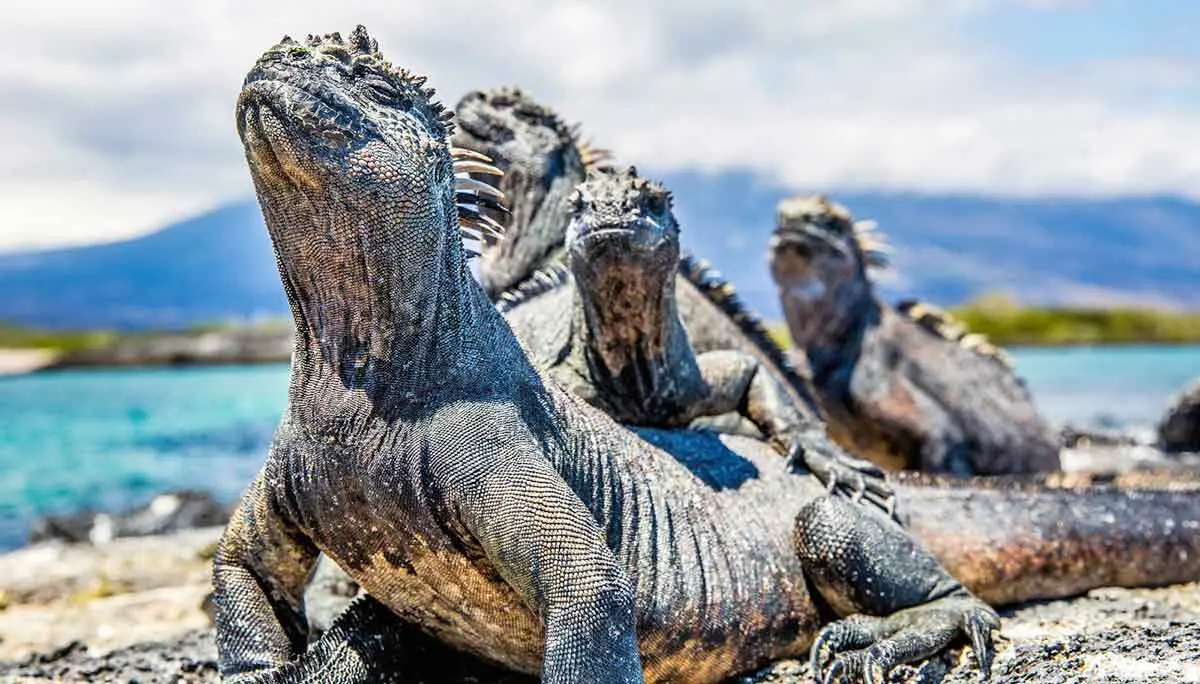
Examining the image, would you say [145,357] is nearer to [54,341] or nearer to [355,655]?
[54,341]

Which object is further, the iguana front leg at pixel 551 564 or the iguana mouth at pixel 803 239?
the iguana mouth at pixel 803 239

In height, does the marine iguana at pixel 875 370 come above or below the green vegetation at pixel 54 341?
above

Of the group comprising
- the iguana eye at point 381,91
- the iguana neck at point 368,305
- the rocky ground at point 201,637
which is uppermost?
the iguana eye at point 381,91

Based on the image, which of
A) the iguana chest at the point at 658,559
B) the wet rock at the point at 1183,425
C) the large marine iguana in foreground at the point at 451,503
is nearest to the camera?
the large marine iguana in foreground at the point at 451,503

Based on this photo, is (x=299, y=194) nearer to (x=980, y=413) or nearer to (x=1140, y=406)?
(x=980, y=413)

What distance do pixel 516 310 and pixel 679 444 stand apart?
1.46 m

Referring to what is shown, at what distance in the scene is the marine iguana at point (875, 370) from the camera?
31.3 feet

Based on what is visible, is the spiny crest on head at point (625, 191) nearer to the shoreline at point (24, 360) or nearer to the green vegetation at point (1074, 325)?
the green vegetation at point (1074, 325)

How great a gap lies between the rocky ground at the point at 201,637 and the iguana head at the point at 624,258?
1484 millimetres

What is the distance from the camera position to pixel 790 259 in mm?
9492

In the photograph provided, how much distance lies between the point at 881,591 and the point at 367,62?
2.77m

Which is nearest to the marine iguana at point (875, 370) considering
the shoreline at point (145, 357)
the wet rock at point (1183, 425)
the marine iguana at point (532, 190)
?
the marine iguana at point (532, 190)

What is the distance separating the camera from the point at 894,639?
4.73 metres

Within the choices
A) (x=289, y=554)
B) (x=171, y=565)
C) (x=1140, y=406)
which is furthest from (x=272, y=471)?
(x=1140, y=406)
